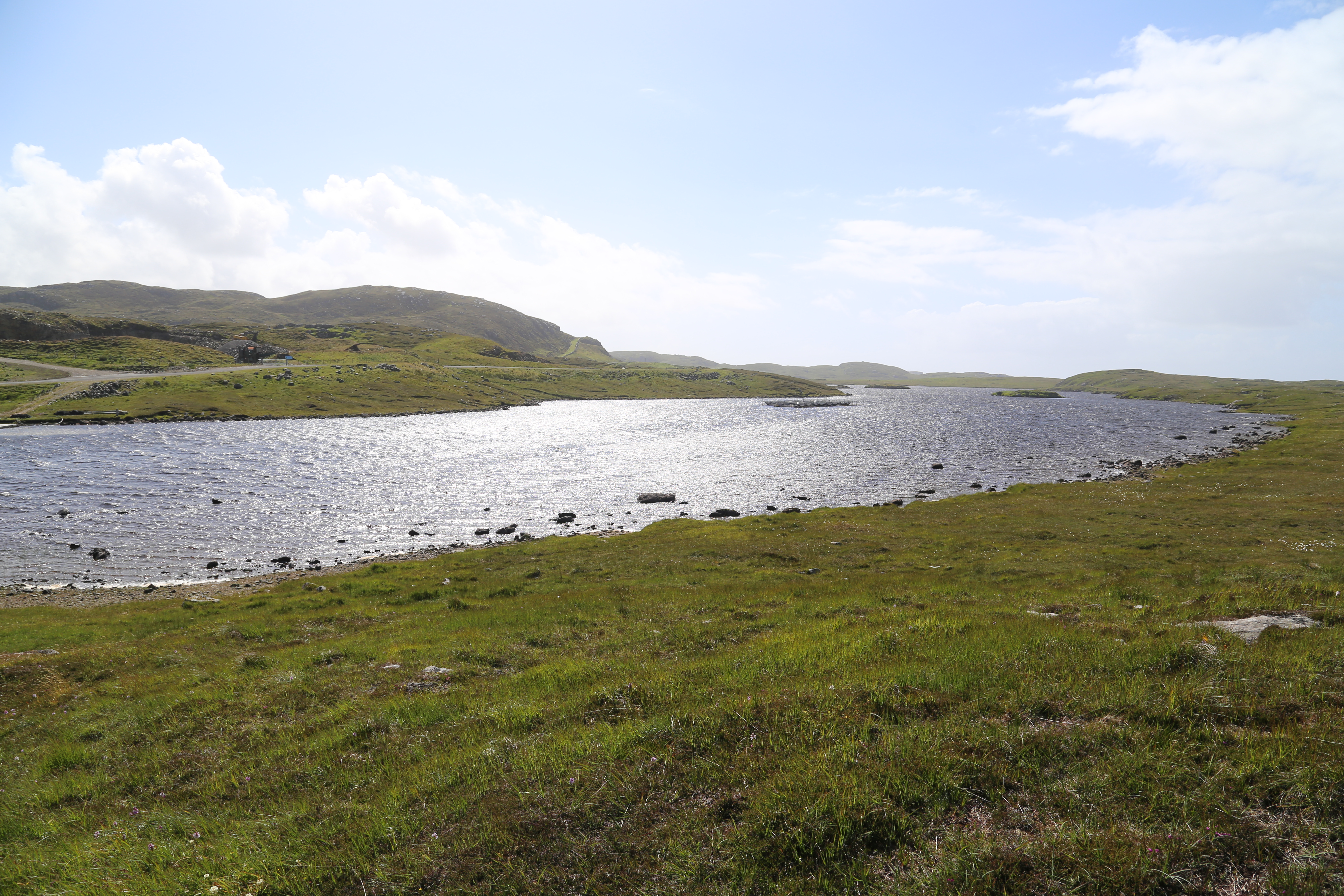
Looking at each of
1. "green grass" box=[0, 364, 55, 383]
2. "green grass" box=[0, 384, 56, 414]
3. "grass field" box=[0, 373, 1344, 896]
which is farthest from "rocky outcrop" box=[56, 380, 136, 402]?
"grass field" box=[0, 373, 1344, 896]

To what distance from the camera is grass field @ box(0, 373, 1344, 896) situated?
5.59 meters

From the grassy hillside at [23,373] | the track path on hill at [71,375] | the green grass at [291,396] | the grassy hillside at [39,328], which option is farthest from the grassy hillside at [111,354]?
the green grass at [291,396]

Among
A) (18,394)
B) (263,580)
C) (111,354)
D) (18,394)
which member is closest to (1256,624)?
(263,580)

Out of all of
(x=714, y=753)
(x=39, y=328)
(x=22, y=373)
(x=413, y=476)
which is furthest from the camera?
(x=39, y=328)

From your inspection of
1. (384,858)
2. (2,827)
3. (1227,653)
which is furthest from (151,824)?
(1227,653)

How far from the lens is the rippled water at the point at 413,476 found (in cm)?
4400

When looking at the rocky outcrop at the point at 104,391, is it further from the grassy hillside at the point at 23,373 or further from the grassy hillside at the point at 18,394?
the grassy hillside at the point at 23,373

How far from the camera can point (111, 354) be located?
177 metres

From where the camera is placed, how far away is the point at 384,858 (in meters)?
6.25

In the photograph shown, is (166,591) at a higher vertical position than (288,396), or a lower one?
lower

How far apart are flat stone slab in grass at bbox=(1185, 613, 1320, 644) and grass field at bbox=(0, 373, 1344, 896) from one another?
443 mm

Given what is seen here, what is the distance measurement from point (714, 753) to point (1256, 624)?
12.2 meters

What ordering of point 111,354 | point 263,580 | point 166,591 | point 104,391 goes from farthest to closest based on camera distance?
1. point 111,354
2. point 104,391
3. point 263,580
4. point 166,591

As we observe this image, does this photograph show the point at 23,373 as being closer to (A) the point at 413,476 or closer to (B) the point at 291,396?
(B) the point at 291,396
